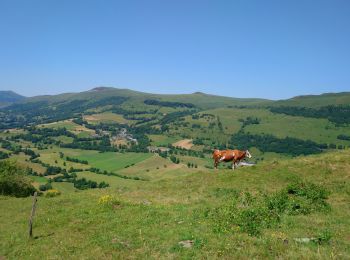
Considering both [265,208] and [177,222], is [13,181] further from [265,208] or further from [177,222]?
[265,208]

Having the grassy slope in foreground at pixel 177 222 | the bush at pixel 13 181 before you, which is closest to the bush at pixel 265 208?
the grassy slope in foreground at pixel 177 222

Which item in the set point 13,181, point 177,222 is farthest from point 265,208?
point 13,181

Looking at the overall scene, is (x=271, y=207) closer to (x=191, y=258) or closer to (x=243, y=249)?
(x=243, y=249)

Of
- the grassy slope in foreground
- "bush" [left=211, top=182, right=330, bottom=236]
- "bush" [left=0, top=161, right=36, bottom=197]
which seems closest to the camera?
the grassy slope in foreground

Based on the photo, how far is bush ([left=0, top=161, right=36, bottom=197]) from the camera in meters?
43.2

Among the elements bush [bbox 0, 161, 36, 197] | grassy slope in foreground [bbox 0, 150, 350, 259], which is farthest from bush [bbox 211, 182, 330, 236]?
bush [bbox 0, 161, 36, 197]

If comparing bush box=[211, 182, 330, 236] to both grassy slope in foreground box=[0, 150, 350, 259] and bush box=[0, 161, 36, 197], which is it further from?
bush box=[0, 161, 36, 197]

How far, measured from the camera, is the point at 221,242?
16.8 meters

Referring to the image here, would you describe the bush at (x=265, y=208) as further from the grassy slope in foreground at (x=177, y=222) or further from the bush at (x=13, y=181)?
the bush at (x=13, y=181)

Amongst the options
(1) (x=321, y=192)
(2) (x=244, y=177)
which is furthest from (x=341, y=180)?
(2) (x=244, y=177)

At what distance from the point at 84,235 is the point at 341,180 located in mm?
21809

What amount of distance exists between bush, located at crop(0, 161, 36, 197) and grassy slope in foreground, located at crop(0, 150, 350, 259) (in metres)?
5.93

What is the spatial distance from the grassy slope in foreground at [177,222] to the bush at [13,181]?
233 inches

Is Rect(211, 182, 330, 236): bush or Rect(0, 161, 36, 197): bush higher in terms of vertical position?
Rect(211, 182, 330, 236): bush
